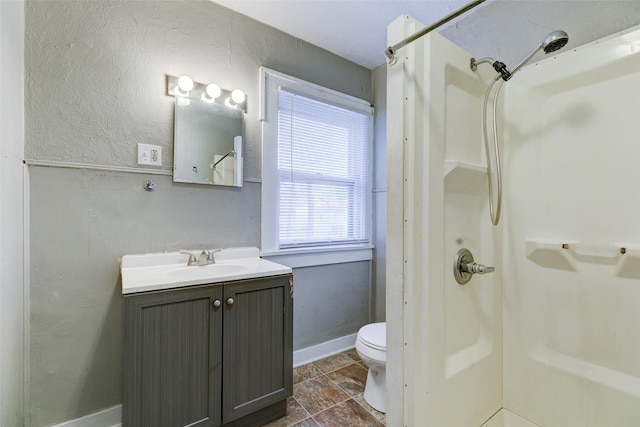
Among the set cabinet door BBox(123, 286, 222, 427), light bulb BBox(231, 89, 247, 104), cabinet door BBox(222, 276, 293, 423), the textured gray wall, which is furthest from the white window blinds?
cabinet door BBox(123, 286, 222, 427)

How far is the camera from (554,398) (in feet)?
4.11

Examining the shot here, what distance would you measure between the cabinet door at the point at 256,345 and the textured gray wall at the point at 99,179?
547 millimetres

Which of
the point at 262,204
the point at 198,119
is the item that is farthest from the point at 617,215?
the point at 198,119

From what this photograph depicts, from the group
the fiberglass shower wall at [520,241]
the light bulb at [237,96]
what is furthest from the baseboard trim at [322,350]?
the light bulb at [237,96]

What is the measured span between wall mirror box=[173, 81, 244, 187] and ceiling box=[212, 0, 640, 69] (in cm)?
71

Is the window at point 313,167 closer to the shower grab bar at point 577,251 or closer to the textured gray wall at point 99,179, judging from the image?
the textured gray wall at point 99,179

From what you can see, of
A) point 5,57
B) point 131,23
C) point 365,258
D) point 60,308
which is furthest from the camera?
point 365,258

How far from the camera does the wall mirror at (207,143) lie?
1679 mm

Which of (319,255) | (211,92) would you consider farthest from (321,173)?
(211,92)

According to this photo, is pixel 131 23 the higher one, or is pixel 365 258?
pixel 131 23

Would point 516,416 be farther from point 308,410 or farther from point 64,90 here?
point 64,90

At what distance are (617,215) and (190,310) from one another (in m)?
1.85

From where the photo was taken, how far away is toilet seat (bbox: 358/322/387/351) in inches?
60.7

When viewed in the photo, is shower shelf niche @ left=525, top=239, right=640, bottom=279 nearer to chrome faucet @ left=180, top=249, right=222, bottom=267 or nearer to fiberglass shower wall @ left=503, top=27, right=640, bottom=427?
fiberglass shower wall @ left=503, top=27, right=640, bottom=427
